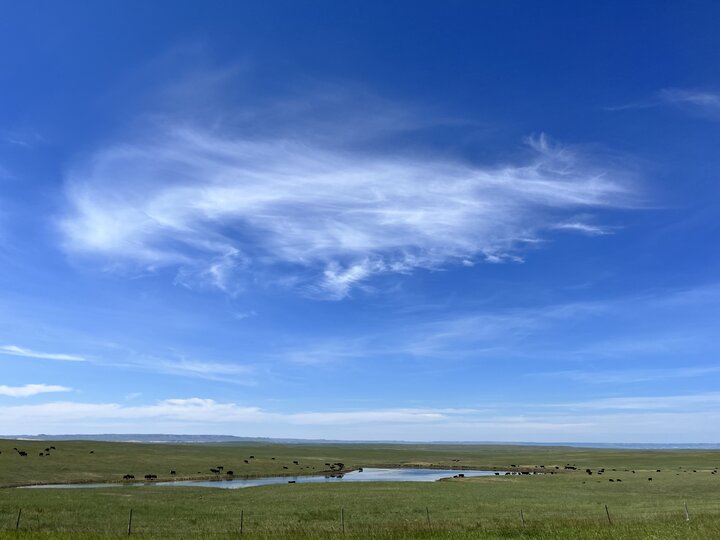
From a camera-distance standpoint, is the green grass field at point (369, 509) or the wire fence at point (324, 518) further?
the wire fence at point (324, 518)

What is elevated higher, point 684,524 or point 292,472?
point 684,524

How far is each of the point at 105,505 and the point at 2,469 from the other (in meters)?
38.9

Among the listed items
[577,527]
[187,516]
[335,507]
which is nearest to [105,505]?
[187,516]

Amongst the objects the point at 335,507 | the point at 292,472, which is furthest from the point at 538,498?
the point at 292,472

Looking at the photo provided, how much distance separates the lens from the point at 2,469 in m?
70.0

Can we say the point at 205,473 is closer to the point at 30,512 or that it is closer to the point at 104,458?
the point at 104,458

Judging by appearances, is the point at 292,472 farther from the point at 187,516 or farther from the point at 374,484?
the point at 187,516

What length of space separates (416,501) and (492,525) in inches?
667

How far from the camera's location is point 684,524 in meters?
25.9

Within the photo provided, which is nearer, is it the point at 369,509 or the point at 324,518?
the point at 324,518

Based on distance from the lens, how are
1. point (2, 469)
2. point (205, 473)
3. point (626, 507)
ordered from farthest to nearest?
point (205, 473), point (2, 469), point (626, 507)

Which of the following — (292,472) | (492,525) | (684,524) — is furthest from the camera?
(292,472)

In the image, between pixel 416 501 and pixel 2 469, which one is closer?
pixel 416 501

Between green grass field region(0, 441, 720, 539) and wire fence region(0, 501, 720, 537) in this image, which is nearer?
green grass field region(0, 441, 720, 539)
